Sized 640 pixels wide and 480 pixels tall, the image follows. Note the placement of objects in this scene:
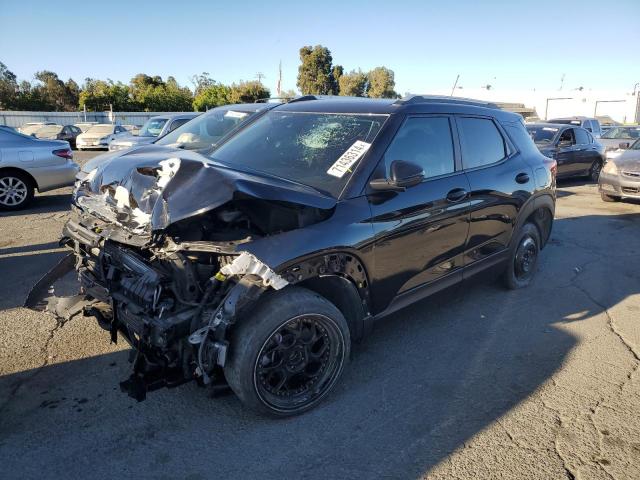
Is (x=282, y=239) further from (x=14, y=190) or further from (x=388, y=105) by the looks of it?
(x=14, y=190)

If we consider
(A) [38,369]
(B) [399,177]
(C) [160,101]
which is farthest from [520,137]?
(C) [160,101]

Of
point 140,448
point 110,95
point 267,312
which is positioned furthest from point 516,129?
point 110,95

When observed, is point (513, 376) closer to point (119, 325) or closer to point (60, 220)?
point (119, 325)

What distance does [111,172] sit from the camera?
3477 mm

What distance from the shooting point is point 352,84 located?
55.7 m

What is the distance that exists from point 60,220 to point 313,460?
698 centimetres

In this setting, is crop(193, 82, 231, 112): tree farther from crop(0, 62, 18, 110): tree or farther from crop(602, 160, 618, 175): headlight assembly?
crop(602, 160, 618, 175): headlight assembly

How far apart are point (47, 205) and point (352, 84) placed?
166 ft

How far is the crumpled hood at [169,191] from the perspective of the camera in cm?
267

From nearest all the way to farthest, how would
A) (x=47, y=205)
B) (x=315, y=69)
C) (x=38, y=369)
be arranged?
(x=38, y=369) < (x=47, y=205) < (x=315, y=69)

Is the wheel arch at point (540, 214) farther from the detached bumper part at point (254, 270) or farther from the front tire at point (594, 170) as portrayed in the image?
the front tire at point (594, 170)

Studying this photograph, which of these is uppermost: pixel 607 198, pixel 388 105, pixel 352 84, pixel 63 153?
pixel 352 84

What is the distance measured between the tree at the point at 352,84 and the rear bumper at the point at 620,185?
151 ft

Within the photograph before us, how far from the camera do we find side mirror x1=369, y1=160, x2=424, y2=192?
10.2ft
